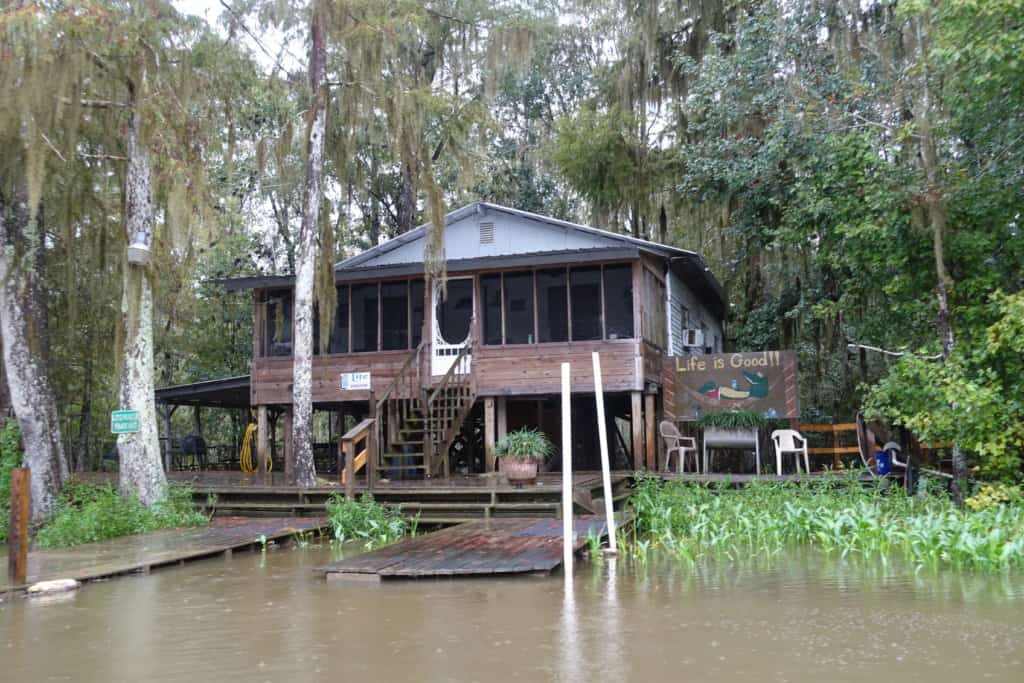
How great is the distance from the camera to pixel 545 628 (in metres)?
5.24

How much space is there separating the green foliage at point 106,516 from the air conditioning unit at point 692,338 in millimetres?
10607

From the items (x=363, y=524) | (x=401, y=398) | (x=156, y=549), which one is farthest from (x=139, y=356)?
(x=401, y=398)

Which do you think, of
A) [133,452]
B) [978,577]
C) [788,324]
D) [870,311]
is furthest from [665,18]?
[978,577]

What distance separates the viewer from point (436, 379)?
15766 mm

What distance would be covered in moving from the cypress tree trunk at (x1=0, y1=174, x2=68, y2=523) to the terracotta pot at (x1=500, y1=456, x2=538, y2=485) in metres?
6.29

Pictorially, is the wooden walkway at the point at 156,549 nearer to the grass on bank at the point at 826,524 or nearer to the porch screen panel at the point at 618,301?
the grass on bank at the point at 826,524

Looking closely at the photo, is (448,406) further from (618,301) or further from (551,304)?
(618,301)

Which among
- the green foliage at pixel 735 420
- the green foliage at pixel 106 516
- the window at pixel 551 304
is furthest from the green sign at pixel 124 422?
the green foliage at pixel 735 420

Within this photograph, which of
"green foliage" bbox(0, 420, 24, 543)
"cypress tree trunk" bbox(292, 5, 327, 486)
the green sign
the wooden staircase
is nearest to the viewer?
the green sign

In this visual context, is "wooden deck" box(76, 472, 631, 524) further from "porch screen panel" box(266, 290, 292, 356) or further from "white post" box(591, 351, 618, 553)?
"porch screen panel" box(266, 290, 292, 356)

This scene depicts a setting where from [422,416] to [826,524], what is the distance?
8085mm

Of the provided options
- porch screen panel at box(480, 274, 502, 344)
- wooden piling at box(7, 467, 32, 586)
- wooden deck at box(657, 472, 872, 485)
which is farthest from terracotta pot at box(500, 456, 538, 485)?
wooden piling at box(7, 467, 32, 586)

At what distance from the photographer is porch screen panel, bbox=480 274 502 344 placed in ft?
53.6

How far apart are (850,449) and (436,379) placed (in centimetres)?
707
